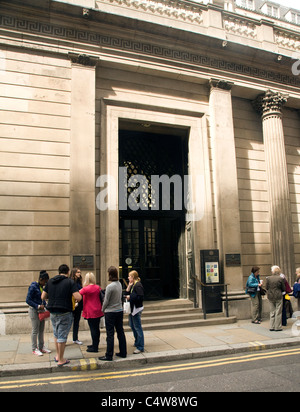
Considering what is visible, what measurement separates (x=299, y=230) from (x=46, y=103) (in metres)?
10.8

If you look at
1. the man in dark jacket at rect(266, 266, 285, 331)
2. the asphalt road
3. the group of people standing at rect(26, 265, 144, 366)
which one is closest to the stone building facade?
the man in dark jacket at rect(266, 266, 285, 331)

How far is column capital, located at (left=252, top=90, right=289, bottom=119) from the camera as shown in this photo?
13500mm

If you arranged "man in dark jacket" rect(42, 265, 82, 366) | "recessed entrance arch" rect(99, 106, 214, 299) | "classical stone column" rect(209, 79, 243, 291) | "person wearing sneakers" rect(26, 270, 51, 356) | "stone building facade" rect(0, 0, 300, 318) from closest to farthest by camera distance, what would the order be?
"man in dark jacket" rect(42, 265, 82, 366) < "person wearing sneakers" rect(26, 270, 51, 356) < "stone building facade" rect(0, 0, 300, 318) < "recessed entrance arch" rect(99, 106, 214, 299) < "classical stone column" rect(209, 79, 243, 291)

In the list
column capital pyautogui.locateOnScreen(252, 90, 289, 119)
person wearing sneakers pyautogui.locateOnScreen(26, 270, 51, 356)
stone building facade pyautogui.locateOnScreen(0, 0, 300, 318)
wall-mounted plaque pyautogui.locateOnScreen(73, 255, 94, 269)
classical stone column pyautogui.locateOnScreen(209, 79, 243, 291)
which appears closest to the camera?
person wearing sneakers pyautogui.locateOnScreen(26, 270, 51, 356)

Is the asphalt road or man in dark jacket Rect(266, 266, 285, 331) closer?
the asphalt road

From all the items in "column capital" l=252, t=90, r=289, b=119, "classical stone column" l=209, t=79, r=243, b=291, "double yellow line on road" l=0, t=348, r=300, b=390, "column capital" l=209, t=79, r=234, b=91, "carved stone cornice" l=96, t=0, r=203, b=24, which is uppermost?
"carved stone cornice" l=96, t=0, r=203, b=24

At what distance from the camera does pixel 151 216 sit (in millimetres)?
13172

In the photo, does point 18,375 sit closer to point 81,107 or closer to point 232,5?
point 81,107

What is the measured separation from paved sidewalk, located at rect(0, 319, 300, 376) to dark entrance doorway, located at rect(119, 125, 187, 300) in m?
3.46

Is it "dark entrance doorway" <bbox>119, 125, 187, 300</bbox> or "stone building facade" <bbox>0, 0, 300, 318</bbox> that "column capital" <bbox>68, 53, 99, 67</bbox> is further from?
"dark entrance doorway" <bbox>119, 125, 187, 300</bbox>

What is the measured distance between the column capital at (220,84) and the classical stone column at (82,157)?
172 inches

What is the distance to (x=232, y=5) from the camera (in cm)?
1510
